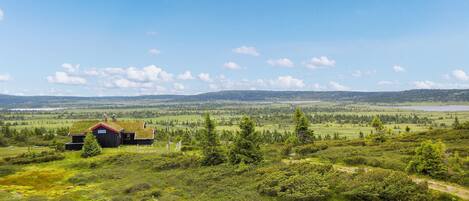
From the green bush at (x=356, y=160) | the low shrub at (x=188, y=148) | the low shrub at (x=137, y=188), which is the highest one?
the green bush at (x=356, y=160)

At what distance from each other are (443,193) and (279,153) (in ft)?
98.2

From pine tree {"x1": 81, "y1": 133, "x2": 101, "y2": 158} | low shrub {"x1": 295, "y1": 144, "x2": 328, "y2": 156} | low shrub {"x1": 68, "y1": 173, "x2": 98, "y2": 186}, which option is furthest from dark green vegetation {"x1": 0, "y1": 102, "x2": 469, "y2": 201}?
pine tree {"x1": 81, "y1": 133, "x2": 101, "y2": 158}

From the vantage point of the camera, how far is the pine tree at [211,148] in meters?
47.2

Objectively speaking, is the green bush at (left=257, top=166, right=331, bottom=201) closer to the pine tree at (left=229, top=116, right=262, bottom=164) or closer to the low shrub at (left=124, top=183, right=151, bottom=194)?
the pine tree at (left=229, top=116, right=262, bottom=164)

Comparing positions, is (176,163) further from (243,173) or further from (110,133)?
(110,133)

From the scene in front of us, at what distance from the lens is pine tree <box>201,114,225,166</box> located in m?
47.2

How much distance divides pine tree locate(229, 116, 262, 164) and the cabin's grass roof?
29.9 metres

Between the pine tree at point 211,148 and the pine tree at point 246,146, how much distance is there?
3.57 metres

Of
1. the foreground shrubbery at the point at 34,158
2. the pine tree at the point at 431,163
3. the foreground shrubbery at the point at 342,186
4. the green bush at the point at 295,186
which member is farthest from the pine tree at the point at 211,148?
the foreground shrubbery at the point at 34,158

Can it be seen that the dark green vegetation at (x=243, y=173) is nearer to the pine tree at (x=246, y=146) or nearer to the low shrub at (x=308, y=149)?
the low shrub at (x=308, y=149)

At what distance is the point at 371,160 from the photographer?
40.8 metres

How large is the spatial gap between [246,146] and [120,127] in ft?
110

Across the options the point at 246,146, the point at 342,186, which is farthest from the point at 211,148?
the point at 342,186

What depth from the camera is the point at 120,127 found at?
6894 cm
